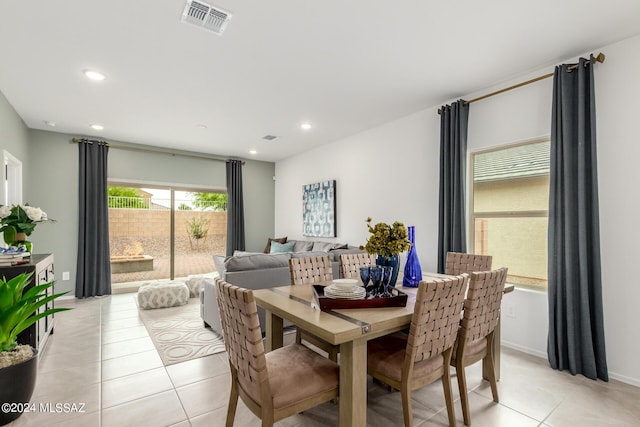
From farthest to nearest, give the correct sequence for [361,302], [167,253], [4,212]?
[167,253] < [4,212] < [361,302]

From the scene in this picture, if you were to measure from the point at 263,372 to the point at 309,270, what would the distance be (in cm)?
136

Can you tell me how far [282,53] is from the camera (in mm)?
2723

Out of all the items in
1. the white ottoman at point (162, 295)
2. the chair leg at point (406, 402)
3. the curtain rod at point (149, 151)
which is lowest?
the white ottoman at point (162, 295)

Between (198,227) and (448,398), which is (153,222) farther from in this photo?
(448,398)

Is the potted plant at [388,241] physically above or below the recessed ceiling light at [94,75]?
below

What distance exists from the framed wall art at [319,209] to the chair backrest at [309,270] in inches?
101

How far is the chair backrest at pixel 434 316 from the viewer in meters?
1.62

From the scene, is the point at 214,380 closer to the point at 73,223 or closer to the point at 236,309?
the point at 236,309

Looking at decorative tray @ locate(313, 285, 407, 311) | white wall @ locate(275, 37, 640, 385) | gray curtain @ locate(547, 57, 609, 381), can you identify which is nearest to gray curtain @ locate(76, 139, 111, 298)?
white wall @ locate(275, 37, 640, 385)

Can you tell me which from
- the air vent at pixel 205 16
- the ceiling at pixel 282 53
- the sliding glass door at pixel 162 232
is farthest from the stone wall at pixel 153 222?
the air vent at pixel 205 16

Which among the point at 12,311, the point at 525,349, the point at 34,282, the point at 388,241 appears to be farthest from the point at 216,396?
the point at 525,349

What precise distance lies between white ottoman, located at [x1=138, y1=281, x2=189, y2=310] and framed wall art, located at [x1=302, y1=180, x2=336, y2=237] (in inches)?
92.2

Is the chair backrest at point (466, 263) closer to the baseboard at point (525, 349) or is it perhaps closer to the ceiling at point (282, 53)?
the baseboard at point (525, 349)

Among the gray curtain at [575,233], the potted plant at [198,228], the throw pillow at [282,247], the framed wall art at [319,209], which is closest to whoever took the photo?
the gray curtain at [575,233]
